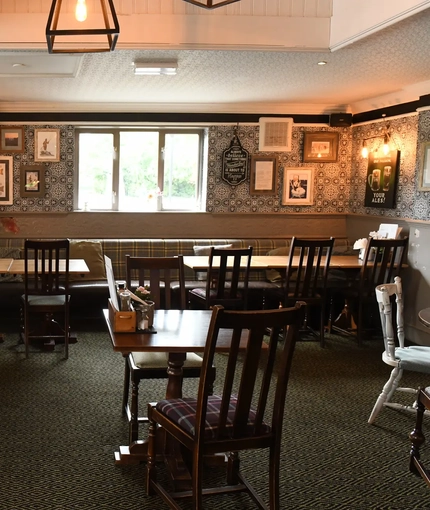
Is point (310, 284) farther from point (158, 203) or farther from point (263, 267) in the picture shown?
point (158, 203)

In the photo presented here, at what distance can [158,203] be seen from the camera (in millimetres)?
7762

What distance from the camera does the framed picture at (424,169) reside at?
19.8 feet

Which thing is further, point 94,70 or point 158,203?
point 158,203

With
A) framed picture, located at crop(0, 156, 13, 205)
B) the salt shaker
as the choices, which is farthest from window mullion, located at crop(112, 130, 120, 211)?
the salt shaker

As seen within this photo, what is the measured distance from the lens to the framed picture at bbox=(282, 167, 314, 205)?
7.65m

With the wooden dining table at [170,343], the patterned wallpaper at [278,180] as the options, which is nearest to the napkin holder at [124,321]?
the wooden dining table at [170,343]

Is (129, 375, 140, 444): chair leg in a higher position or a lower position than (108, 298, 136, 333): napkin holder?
lower

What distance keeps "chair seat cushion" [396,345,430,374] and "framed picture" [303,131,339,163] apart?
3960 millimetres

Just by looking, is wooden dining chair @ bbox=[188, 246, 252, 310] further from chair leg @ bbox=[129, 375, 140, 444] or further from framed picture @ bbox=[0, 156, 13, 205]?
framed picture @ bbox=[0, 156, 13, 205]

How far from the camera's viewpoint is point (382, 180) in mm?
6891

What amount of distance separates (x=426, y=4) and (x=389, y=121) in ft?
10.9

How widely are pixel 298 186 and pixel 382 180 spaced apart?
1.13 metres

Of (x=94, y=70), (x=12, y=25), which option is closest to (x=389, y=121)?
(x=94, y=70)

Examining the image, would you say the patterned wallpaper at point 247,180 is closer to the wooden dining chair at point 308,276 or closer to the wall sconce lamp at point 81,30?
the wooden dining chair at point 308,276
